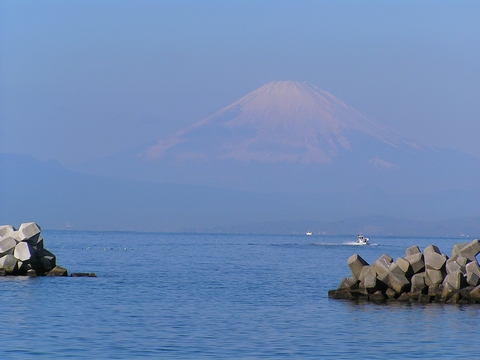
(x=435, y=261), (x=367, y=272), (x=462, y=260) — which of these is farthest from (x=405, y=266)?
(x=462, y=260)

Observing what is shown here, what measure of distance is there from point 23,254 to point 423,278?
24.6 meters

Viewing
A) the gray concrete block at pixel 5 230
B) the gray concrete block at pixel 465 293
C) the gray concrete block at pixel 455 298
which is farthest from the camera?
the gray concrete block at pixel 5 230

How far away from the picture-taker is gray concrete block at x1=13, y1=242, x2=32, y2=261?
52797 millimetres

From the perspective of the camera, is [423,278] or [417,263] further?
[417,263]

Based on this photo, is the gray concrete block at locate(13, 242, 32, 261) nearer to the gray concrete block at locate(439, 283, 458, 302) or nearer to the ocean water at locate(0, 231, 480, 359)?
the ocean water at locate(0, 231, 480, 359)

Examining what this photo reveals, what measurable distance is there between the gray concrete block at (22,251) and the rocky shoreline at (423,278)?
66.6 ft

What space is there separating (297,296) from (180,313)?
36.0 ft

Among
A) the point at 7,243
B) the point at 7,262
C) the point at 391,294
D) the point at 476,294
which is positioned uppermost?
the point at 7,243

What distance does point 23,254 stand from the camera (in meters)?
53.5

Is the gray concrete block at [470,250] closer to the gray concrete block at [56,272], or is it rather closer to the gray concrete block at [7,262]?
the gray concrete block at [56,272]

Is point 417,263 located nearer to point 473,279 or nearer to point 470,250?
point 473,279

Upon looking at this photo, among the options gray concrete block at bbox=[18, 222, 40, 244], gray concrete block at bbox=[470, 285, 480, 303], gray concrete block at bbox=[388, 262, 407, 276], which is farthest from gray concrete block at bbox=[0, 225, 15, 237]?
gray concrete block at bbox=[470, 285, 480, 303]

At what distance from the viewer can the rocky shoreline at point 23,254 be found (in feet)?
174

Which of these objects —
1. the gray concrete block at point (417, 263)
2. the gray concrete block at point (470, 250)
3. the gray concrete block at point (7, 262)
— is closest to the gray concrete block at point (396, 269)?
the gray concrete block at point (417, 263)
